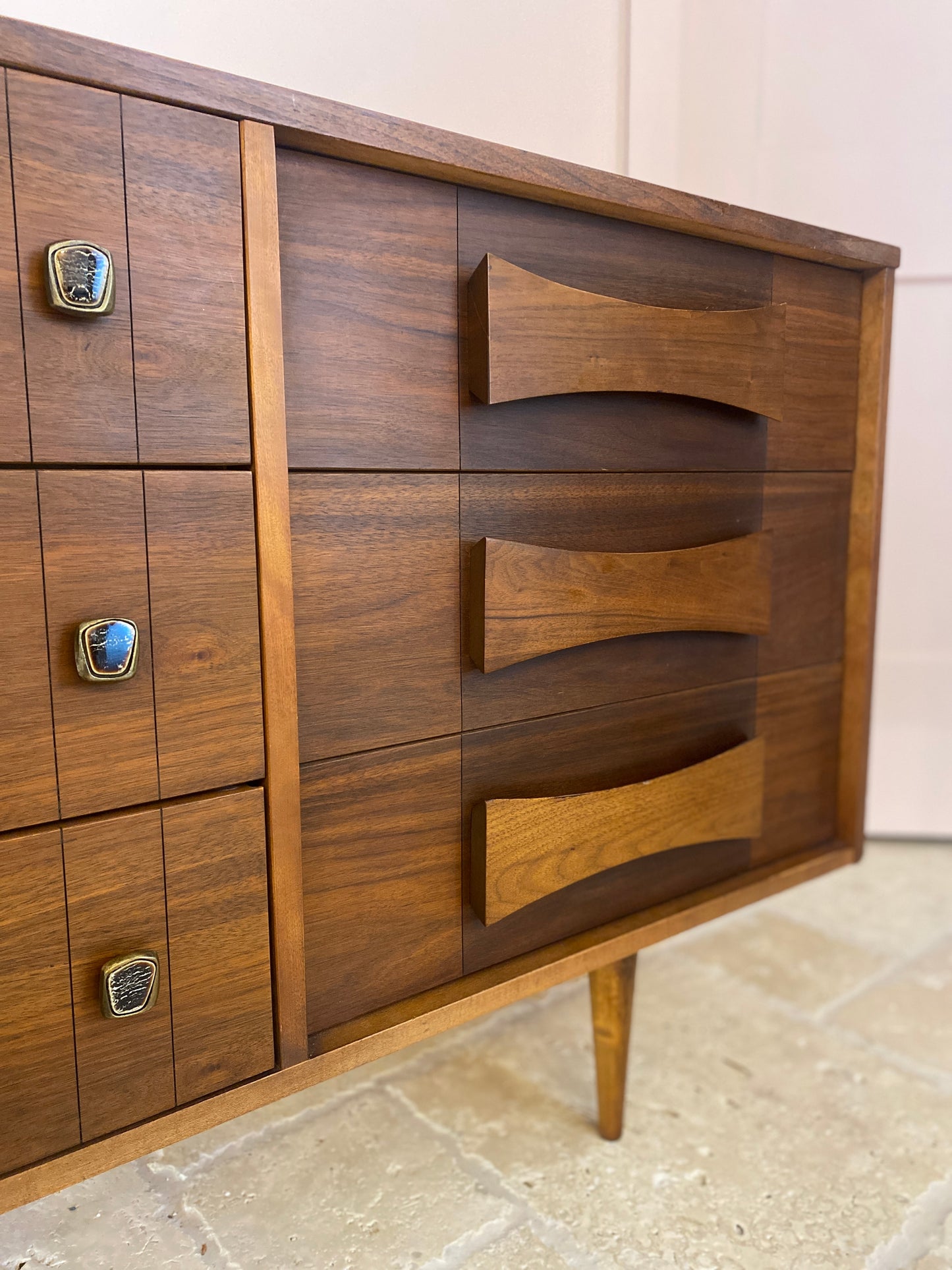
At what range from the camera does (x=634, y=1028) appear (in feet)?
4.17

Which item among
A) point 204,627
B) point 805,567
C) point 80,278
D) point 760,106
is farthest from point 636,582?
point 760,106

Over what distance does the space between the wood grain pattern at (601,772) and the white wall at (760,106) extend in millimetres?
828

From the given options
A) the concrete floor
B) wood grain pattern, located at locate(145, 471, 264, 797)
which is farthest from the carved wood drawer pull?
the concrete floor

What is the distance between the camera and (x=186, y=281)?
23.3 inches

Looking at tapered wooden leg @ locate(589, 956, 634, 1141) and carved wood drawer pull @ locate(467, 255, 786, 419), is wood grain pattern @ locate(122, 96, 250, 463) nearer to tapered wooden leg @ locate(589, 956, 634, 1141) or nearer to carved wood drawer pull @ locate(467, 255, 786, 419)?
carved wood drawer pull @ locate(467, 255, 786, 419)

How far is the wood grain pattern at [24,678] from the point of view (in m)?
0.55

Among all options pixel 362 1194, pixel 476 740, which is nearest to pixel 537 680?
pixel 476 740

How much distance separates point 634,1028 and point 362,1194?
0.45 metres

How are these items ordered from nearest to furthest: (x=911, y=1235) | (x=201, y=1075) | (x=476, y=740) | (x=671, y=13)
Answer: (x=201, y=1075) < (x=476, y=740) < (x=911, y=1235) < (x=671, y=13)

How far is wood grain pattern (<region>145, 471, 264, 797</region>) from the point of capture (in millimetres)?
602

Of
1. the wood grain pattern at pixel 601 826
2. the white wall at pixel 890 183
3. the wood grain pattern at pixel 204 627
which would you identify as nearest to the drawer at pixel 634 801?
the wood grain pattern at pixel 601 826

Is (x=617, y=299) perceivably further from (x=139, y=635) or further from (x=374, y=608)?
(x=139, y=635)

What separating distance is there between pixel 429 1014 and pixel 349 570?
367mm

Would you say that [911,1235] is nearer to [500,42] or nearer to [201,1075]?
[201,1075]
